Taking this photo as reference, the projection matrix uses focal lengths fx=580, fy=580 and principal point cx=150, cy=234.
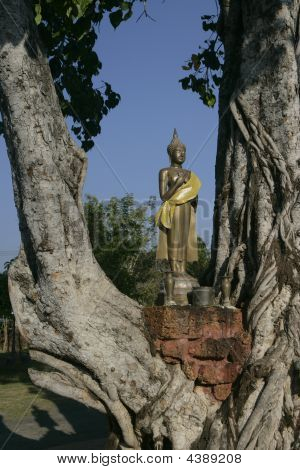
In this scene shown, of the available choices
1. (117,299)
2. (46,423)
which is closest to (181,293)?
(117,299)

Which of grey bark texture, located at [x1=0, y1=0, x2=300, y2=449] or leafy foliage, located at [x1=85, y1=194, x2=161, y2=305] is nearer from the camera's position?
grey bark texture, located at [x1=0, y1=0, x2=300, y2=449]

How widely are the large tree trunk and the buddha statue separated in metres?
0.29

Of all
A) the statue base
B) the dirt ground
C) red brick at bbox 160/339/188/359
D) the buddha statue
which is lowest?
the dirt ground

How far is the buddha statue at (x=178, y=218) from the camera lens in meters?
5.31

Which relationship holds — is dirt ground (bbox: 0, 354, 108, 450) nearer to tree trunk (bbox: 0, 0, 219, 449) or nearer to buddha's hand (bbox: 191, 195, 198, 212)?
tree trunk (bbox: 0, 0, 219, 449)

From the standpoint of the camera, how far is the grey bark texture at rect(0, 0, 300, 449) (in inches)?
174

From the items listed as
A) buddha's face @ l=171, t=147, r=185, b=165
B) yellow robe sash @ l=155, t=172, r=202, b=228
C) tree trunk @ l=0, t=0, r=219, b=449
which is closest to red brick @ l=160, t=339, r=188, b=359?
tree trunk @ l=0, t=0, r=219, b=449

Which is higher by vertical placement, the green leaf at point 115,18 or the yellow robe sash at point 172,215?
the green leaf at point 115,18

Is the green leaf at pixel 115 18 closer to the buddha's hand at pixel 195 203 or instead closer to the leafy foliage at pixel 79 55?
the leafy foliage at pixel 79 55

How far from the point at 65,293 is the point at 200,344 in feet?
3.94

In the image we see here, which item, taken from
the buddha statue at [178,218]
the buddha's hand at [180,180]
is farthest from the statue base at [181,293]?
the buddha's hand at [180,180]

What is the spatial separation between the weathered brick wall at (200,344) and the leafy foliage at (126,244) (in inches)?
426

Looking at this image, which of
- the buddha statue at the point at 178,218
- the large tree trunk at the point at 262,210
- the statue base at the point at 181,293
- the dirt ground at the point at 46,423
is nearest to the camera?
the large tree trunk at the point at 262,210

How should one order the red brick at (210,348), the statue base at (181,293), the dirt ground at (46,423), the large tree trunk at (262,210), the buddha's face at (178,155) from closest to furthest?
1. the large tree trunk at (262,210)
2. the red brick at (210,348)
3. the statue base at (181,293)
4. the buddha's face at (178,155)
5. the dirt ground at (46,423)
